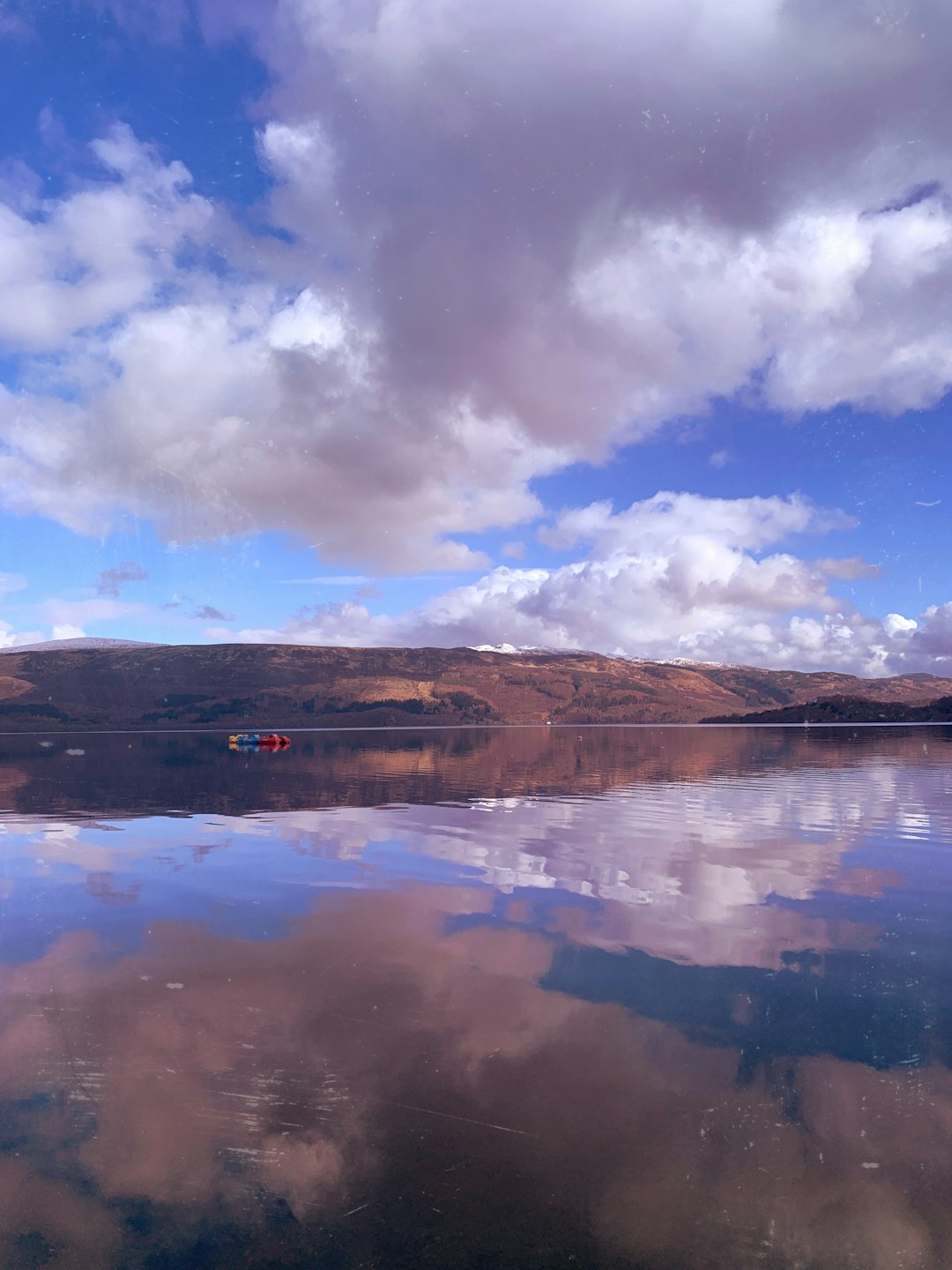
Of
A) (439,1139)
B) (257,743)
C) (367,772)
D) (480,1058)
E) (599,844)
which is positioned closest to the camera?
(439,1139)

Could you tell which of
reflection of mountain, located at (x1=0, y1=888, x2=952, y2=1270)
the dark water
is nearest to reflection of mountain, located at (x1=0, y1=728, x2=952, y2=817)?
the dark water

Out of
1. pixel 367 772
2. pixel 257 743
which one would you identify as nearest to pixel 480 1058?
pixel 367 772

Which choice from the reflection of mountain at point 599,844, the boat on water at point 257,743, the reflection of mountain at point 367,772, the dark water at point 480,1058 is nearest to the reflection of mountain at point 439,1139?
the dark water at point 480,1058

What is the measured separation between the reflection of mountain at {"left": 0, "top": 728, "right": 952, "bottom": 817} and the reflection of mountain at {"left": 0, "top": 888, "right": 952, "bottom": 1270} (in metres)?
26.1

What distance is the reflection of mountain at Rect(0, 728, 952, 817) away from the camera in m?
41.2

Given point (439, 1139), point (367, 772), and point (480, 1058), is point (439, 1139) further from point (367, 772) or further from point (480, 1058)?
point (367, 772)

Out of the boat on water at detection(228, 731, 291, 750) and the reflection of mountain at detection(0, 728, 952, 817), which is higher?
the reflection of mountain at detection(0, 728, 952, 817)

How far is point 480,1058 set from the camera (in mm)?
10648

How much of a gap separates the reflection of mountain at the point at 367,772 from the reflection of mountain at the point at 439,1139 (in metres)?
26.1

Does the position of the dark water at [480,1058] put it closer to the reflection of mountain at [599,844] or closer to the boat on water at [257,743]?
the reflection of mountain at [599,844]

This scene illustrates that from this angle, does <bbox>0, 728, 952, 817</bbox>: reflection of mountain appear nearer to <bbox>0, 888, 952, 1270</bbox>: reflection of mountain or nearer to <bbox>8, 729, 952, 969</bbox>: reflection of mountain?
<bbox>8, 729, 952, 969</bbox>: reflection of mountain

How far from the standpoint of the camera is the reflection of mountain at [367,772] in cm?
4122

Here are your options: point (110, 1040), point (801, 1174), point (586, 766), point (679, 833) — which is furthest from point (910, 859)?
point (586, 766)

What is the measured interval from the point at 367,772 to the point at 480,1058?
48210 mm
